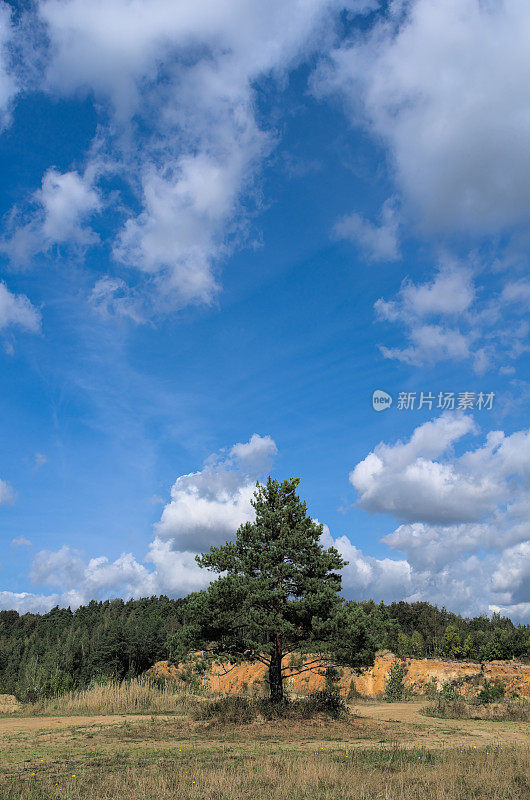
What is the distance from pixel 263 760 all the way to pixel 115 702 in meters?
17.3

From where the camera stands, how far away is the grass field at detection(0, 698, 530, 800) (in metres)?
8.68

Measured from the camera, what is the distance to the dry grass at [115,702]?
83.0ft

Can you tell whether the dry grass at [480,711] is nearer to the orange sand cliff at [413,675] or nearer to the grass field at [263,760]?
the grass field at [263,760]

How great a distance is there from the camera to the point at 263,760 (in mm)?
11719

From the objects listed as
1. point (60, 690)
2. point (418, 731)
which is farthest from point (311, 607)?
point (60, 690)

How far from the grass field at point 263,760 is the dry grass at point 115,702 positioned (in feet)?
13.8

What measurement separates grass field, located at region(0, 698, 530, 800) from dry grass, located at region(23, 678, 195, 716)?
422 cm

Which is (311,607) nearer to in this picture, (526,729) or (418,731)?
(418,731)

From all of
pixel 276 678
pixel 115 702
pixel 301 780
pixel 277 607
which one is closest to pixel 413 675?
pixel 115 702

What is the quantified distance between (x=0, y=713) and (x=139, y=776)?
2023cm

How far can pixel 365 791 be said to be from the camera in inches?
334

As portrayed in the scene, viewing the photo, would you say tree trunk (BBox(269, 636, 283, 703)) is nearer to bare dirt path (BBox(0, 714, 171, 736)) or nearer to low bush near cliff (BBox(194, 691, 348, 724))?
low bush near cliff (BBox(194, 691, 348, 724))

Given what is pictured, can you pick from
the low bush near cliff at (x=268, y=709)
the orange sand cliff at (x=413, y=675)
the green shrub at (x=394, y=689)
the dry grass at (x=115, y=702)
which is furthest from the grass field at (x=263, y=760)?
the orange sand cliff at (x=413, y=675)

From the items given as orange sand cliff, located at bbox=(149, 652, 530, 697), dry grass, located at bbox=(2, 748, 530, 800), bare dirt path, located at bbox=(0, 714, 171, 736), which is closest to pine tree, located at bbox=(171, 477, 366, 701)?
bare dirt path, located at bbox=(0, 714, 171, 736)
